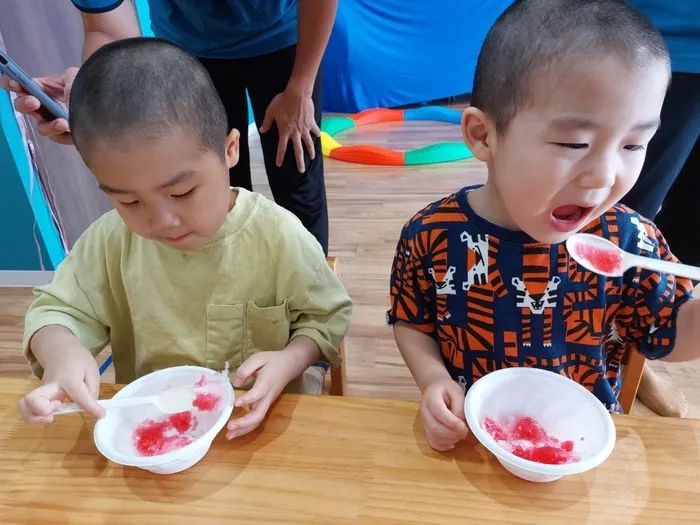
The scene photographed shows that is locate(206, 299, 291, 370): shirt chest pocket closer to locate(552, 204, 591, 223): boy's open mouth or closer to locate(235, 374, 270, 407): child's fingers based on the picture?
locate(235, 374, 270, 407): child's fingers

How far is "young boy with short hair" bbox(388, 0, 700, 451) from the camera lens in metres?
0.62

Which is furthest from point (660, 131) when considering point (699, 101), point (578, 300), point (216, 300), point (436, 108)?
point (436, 108)

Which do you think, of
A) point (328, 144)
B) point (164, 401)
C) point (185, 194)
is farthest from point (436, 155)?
point (164, 401)

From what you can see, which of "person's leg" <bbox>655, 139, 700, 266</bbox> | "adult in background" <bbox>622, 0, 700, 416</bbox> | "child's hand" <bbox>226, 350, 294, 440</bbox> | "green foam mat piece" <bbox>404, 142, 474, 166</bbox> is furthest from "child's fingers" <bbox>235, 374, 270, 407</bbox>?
"green foam mat piece" <bbox>404, 142, 474, 166</bbox>

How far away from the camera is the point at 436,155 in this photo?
3.21 m

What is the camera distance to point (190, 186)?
0.79 m

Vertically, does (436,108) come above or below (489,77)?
below

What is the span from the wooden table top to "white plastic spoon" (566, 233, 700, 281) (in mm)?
186

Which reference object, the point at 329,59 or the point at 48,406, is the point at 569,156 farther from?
the point at 329,59

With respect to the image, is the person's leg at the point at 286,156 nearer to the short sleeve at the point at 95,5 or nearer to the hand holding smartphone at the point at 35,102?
the short sleeve at the point at 95,5

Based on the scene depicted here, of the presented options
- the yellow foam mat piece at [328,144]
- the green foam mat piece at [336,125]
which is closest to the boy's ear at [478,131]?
the yellow foam mat piece at [328,144]

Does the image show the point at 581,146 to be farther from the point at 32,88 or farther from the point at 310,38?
the point at 32,88

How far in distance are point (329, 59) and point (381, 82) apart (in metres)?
0.39

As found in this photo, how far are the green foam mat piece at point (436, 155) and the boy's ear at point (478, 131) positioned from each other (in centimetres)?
245
